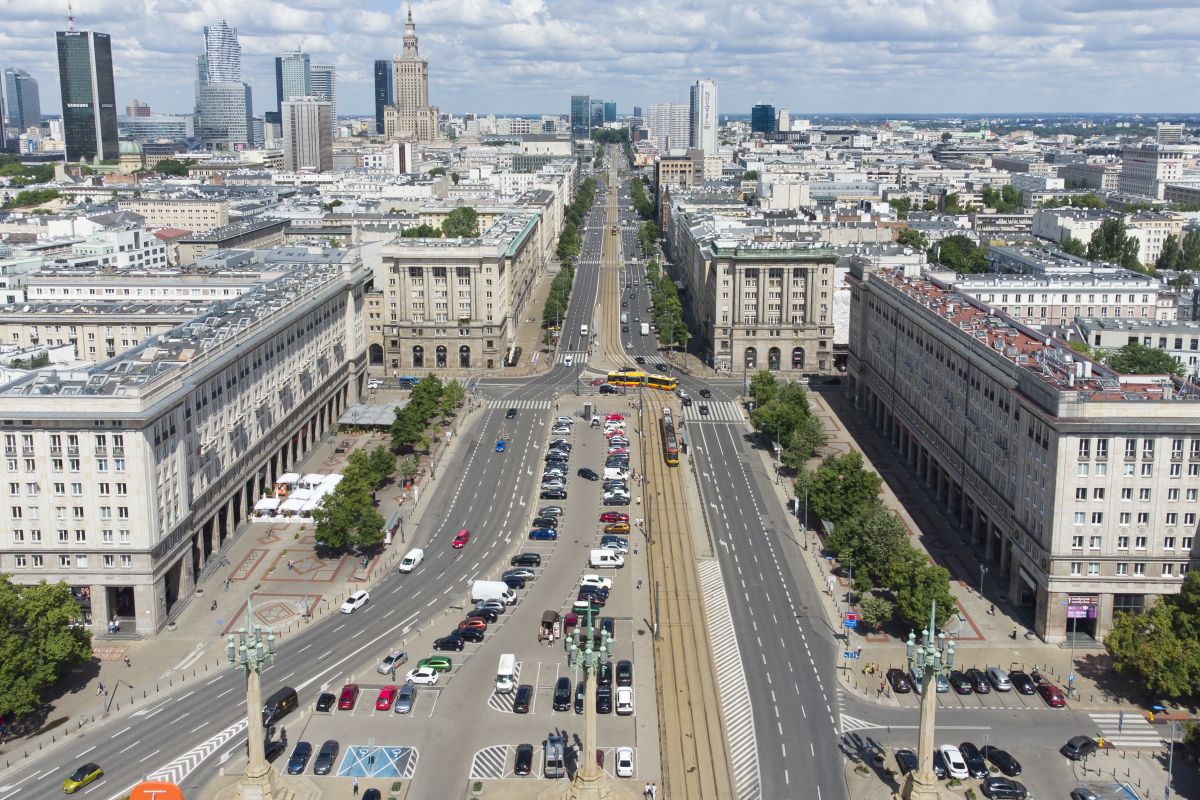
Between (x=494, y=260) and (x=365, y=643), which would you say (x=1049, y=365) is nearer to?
(x=365, y=643)

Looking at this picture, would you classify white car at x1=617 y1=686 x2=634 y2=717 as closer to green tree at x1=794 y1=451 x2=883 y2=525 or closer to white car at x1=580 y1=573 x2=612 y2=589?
white car at x1=580 y1=573 x2=612 y2=589

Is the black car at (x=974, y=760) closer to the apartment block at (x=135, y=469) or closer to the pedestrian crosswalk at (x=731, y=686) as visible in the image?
the pedestrian crosswalk at (x=731, y=686)

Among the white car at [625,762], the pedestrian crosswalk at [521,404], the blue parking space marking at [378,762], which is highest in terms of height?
the pedestrian crosswalk at [521,404]

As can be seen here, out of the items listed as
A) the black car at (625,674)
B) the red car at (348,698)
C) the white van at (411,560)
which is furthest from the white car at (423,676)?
the white van at (411,560)

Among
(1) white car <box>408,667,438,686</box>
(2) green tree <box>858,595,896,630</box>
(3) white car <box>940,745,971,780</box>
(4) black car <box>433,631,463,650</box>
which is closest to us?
(3) white car <box>940,745,971,780</box>

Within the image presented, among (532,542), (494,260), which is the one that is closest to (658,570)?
(532,542)

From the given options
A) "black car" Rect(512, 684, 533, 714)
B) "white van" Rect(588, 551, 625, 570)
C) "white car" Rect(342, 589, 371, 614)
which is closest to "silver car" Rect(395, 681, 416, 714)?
"black car" Rect(512, 684, 533, 714)
